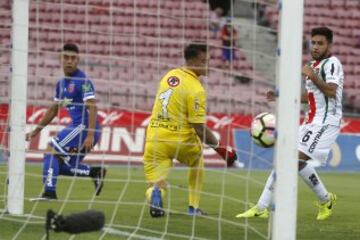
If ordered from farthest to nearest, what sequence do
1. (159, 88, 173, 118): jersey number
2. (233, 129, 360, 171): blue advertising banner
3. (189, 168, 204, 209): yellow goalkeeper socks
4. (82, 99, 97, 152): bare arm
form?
(233, 129, 360, 171): blue advertising banner → (82, 99, 97, 152): bare arm → (189, 168, 204, 209): yellow goalkeeper socks → (159, 88, 173, 118): jersey number

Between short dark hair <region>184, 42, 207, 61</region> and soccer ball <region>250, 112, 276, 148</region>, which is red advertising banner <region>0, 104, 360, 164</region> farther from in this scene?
soccer ball <region>250, 112, 276, 148</region>

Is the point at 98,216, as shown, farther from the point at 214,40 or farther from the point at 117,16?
the point at 214,40

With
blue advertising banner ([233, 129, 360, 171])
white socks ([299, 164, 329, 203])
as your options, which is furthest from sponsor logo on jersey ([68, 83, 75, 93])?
blue advertising banner ([233, 129, 360, 171])

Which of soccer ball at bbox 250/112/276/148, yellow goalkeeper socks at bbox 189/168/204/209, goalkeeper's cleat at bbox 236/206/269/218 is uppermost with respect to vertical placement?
soccer ball at bbox 250/112/276/148

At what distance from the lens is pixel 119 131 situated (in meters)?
20.9

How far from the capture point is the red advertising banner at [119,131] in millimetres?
20312

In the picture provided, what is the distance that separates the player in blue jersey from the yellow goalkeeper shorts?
1.11m

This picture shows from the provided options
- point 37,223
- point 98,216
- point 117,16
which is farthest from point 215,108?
point 98,216

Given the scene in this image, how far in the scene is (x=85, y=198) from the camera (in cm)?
1264

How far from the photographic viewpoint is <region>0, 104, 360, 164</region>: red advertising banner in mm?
20312

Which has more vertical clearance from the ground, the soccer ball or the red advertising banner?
the soccer ball

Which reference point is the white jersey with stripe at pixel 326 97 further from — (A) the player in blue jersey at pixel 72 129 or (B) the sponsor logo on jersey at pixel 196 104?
(A) the player in blue jersey at pixel 72 129

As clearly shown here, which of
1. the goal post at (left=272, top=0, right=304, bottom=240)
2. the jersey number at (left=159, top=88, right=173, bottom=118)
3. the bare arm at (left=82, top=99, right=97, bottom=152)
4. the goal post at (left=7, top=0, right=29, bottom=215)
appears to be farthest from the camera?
the bare arm at (left=82, top=99, right=97, bottom=152)

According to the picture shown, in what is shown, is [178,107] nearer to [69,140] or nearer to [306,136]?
[306,136]
